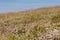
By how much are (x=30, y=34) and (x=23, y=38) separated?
22.0 inches

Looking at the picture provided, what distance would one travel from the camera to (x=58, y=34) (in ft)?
29.1

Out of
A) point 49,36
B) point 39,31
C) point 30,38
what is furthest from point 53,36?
point 39,31

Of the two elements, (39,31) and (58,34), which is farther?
(39,31)

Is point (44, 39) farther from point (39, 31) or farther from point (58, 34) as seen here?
point (39, 31)

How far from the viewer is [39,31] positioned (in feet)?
34.9

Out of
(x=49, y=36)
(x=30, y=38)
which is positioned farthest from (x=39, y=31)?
(x=49, y=36)

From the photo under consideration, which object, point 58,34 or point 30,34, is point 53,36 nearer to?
point 58,34

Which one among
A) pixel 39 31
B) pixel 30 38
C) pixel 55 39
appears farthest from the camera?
pixel 39 31

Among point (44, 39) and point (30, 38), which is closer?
point (44, 39)

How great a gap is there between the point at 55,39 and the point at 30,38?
130 centimetres

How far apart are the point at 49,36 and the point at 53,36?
156mm

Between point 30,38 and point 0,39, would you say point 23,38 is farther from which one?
point 0,39

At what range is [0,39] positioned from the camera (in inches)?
400

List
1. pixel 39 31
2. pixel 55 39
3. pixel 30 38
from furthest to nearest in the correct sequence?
pixel 39 31
pixel 30 38
pixel 55 39
